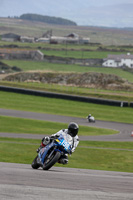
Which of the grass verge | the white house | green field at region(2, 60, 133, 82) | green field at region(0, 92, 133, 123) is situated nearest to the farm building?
green field at region(2, 60, 133, 82)

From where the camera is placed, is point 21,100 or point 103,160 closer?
point 103,160

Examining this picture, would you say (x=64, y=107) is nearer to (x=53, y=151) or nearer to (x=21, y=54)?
(x=53, y=151)

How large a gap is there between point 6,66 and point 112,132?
3709 inches

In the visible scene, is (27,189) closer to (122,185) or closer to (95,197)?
(95,197)

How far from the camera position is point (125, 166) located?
24891 mm

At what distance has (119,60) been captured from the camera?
163875 millimetres

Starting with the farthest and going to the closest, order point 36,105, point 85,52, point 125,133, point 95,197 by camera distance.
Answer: point 85,52 < point 36,105 < point 125,133 < point 95,197

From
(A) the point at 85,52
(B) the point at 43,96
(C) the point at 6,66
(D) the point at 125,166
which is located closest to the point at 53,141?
(D) the point at 125,166

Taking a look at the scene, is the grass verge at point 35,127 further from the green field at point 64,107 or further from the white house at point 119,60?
the white house at point 119,60

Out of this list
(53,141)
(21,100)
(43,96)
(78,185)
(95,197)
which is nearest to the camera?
(95,197)

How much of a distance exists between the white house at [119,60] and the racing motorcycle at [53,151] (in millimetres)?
147692

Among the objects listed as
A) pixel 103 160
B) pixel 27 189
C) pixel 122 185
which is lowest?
pixel 103 160

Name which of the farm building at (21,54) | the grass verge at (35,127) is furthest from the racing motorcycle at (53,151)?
the farm building at (21,54)

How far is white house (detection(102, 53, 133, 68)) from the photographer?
531ft
